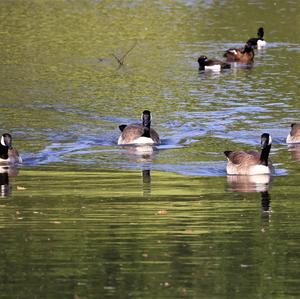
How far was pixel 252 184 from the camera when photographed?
2111cm

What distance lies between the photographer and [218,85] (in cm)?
3644

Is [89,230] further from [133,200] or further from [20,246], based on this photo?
[133,200]

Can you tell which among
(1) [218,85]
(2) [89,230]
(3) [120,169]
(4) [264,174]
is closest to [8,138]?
(3) [120,169]

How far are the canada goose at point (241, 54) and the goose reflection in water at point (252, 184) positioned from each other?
63.9 ft

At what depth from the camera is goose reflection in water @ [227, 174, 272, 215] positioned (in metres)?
20.1

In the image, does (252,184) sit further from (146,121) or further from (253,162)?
(146,121)

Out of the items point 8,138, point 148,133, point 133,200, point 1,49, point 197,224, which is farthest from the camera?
point 1,49

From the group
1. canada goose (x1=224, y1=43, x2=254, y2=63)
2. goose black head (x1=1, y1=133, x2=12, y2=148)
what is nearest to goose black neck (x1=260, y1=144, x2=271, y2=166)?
goose black head (x1=1, y1=133, x2=12, y2=148)

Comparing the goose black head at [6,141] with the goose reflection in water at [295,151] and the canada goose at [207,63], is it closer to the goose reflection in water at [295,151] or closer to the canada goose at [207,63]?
the goose reflection in water at [295,151]

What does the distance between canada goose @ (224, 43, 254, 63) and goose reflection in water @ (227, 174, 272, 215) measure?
767 inches

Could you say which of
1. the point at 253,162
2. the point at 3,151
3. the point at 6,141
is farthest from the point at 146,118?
the point at 253,162

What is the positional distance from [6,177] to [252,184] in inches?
189

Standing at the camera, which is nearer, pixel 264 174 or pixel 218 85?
pixel 264 174

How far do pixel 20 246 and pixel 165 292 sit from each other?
122 inches
